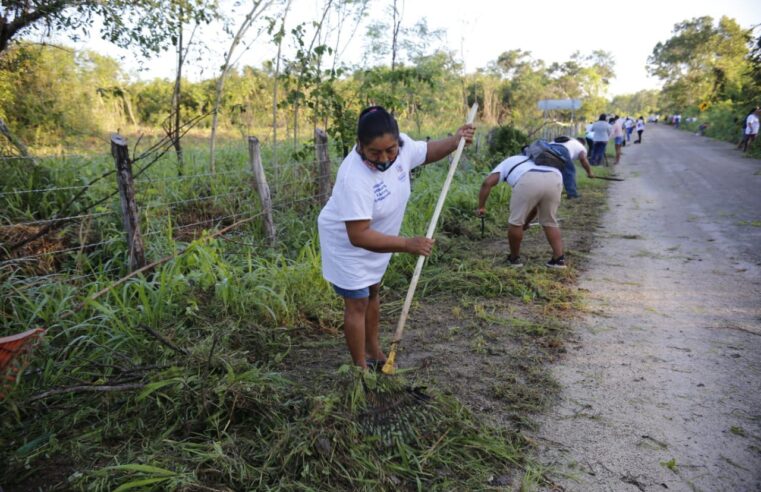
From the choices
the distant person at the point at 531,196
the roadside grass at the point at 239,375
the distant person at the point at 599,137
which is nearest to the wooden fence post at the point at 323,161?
the roadside grass at the point at 239,375

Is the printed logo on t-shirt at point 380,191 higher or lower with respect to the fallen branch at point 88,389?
higher

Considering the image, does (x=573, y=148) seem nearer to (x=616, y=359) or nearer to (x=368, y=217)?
(x=616, y=359)

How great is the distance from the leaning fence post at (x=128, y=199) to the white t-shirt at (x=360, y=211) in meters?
1.74

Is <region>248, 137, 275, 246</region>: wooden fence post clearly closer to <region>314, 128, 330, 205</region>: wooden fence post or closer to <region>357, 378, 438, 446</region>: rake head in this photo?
<region>314, 128, 330, 205</region>: wooden fence post

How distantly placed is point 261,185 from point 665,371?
3682 millimetres

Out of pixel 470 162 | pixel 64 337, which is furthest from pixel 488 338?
pixel 470 162

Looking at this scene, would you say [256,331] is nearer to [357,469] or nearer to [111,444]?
[111,444]

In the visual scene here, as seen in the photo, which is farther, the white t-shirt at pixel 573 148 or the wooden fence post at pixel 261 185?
the white t-shirt at pixel 573 148

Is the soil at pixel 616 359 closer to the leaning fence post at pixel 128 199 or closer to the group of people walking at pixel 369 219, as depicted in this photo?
the group of people walking at pixel 369 219

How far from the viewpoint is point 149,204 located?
4109 mm

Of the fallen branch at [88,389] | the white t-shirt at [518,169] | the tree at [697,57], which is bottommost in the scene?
the fallen branch at [88,389]

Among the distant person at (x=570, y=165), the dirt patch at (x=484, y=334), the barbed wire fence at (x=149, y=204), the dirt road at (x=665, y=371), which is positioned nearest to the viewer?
the dirt road at (x=665, y=371)

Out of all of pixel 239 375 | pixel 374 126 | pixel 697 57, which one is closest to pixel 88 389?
pixel 239 375

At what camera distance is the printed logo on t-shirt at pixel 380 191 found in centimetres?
233
